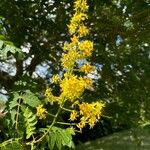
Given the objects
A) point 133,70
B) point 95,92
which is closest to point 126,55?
point 133,70

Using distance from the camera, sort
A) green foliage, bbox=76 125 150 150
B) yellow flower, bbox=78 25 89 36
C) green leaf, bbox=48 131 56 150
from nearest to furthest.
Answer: yellow flower, bbox=78 25 89 36 → green leaf, bbox=48 131 56 150 → green foliage, bbox=76 125 150 150

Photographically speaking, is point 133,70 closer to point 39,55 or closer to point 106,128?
point 39,55

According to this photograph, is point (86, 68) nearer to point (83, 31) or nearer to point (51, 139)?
point (83, 31)

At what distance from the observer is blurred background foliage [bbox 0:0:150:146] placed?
5375 mm

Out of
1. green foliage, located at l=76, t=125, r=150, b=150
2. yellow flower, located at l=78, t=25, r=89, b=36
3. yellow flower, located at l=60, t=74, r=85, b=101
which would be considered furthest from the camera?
green foliage, located at l=76, t=125, r=150, b=150

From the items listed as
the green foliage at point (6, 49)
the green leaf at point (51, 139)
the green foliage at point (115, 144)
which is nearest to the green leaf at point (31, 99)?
the green foliage at point (6, 49)

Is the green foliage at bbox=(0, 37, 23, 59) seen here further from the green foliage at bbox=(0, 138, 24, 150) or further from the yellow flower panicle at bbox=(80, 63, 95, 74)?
the yellow flower panicle at bbox=(80, 63, 95, 74)

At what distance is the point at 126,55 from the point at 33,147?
4315mm

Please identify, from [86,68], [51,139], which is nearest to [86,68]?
[86,68]

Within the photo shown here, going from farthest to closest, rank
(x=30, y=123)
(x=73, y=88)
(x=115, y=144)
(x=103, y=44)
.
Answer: (x=115, y=144), (x=103, y=44), (x=30, y=123), (x=73, y=88)

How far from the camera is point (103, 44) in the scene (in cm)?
648

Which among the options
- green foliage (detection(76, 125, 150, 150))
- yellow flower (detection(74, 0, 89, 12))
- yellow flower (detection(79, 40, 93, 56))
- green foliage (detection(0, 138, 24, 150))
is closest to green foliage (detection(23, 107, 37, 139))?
green foliage (detection(0, 138, 24, 150))

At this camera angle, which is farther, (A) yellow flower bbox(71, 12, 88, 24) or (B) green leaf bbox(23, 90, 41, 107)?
(B) green leaf bbox(23, 90, 41, 107)

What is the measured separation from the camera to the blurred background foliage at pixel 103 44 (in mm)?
5375
